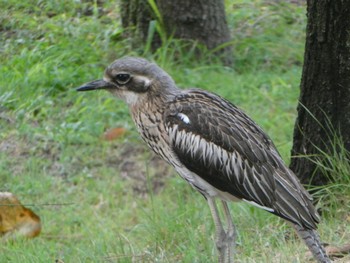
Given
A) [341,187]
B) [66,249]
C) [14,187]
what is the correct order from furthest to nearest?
[14,187], [66,249], [341,187]

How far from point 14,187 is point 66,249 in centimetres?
132

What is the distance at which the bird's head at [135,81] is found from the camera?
5.85 metres

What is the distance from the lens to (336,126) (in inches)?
249

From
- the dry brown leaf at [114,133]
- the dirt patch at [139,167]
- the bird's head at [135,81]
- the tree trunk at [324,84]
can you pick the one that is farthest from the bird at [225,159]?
the dry brown leaf at [114,133]

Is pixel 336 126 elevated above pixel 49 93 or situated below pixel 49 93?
above

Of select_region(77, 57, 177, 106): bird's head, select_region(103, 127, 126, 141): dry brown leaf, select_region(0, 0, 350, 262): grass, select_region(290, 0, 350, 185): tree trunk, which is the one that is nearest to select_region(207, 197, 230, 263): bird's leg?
select_region(0, 0, 350, 262): grass

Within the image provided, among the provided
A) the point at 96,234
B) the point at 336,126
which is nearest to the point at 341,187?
the point at 336,126

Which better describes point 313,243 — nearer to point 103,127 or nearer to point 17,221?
point 17,221

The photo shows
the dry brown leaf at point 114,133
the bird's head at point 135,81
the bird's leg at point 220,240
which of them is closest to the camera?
the bird's leg at point 220,240

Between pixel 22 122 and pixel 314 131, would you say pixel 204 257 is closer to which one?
pixel 314 131

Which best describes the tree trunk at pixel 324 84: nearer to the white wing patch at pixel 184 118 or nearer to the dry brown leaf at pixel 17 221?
the white wing patch at pixel 184 118

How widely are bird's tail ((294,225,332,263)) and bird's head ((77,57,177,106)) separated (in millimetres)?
1204

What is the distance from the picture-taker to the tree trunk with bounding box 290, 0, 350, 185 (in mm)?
6152

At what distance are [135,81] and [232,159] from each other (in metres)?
0.82
